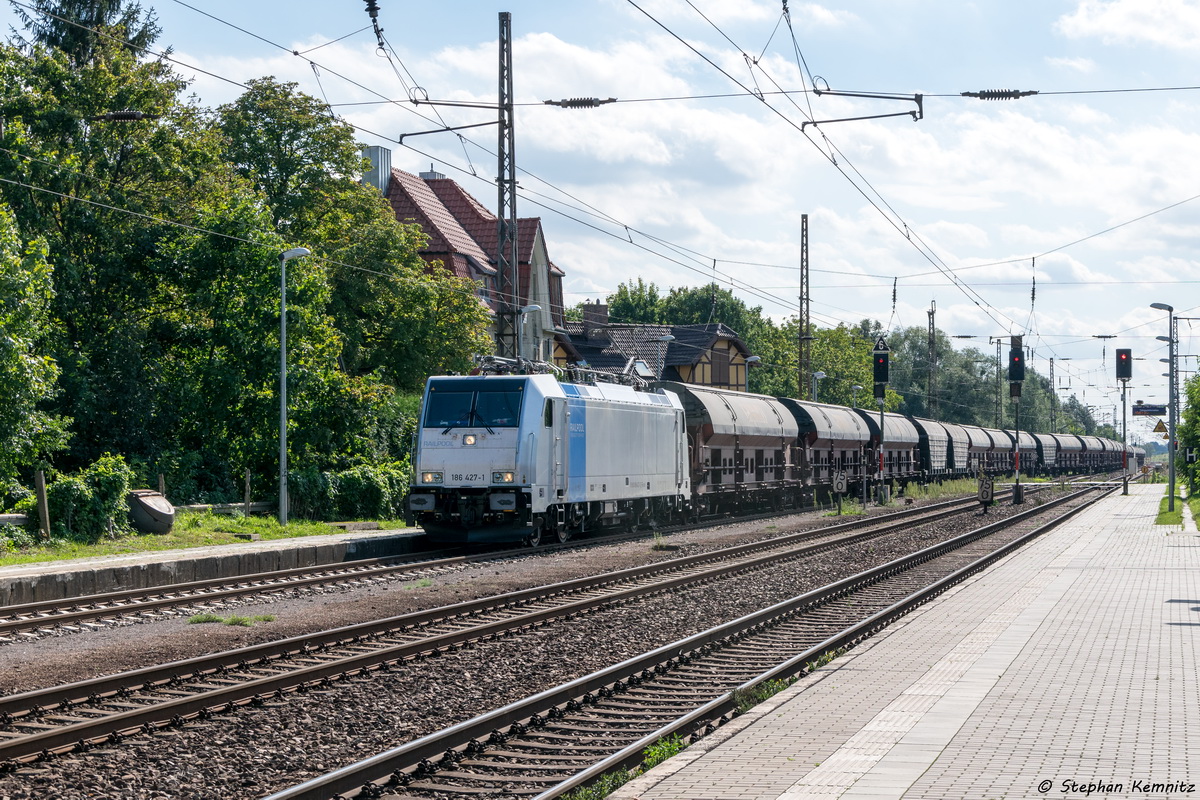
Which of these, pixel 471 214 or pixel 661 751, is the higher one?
pixel 471 214

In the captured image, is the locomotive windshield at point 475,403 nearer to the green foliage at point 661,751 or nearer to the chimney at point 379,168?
the green foliage at point 661,751

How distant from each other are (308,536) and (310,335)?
6.43 metres

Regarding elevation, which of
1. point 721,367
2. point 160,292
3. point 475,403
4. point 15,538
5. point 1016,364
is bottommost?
point 15,538

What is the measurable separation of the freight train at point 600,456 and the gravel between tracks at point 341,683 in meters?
3.17

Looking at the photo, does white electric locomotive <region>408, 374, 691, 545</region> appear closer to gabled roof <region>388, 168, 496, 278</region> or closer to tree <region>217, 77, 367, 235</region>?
tree <region>217, 77, 367, 235</region>

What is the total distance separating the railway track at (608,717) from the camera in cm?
769

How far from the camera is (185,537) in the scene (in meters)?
25.8

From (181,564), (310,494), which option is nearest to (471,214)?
(310,494)

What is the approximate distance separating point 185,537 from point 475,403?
6.72m

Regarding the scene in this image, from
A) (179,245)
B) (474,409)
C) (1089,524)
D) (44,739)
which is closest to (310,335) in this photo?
(179,245)

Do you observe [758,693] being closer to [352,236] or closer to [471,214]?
[352,236]

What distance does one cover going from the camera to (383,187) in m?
59.2

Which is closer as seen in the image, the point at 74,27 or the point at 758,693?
the point at 758,693

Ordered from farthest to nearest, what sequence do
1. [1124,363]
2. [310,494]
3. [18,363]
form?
1. [1124,363]
2. [310,494]
3. [18,363]
